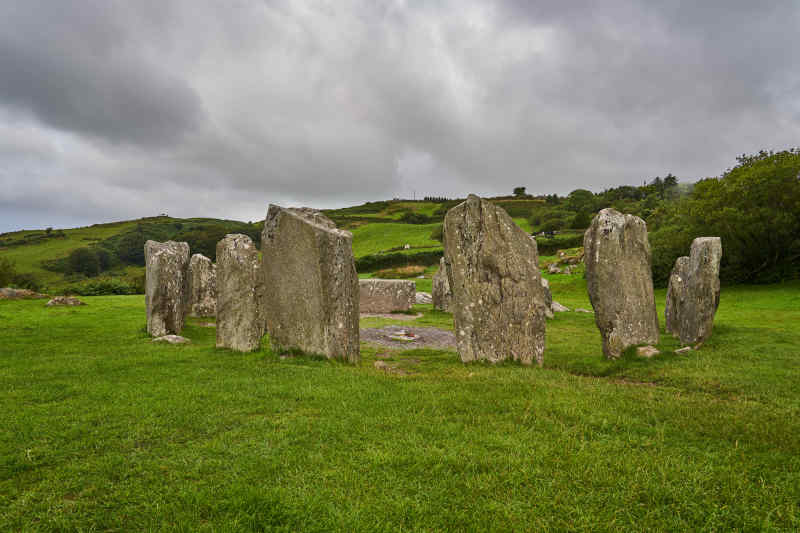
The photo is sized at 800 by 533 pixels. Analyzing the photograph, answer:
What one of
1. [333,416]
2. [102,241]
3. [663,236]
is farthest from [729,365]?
[102,241]

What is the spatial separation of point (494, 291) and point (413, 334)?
5.52 metres

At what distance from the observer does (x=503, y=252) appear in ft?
29.5

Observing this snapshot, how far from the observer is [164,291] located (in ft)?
41.9

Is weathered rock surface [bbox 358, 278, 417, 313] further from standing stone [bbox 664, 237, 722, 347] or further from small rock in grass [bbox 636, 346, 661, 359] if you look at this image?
small rock in grass [bbox 636, 346, 661, 359]

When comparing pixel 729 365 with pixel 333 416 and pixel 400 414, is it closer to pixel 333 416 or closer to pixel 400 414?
pixel 400 414

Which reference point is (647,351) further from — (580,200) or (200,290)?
(580,200)

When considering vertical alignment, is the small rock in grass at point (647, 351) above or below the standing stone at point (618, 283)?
below

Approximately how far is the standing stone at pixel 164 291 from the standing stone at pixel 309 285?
5007mm

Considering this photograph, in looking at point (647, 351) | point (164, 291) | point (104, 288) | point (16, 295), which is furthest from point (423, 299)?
point (104, 288)

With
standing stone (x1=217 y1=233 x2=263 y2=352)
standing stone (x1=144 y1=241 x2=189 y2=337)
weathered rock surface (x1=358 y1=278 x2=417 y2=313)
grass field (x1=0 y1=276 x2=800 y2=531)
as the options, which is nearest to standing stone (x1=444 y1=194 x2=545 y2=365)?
grass field (x1=0 y1=276 x2=800 y2=531)

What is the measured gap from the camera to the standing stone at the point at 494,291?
8.77 meters

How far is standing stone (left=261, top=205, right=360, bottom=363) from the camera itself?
8.80 m

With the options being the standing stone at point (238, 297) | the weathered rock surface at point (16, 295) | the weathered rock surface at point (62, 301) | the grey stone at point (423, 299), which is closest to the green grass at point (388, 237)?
the grey stone at point (423, 299)

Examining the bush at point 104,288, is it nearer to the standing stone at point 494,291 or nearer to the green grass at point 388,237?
the green grass at point 388,237
